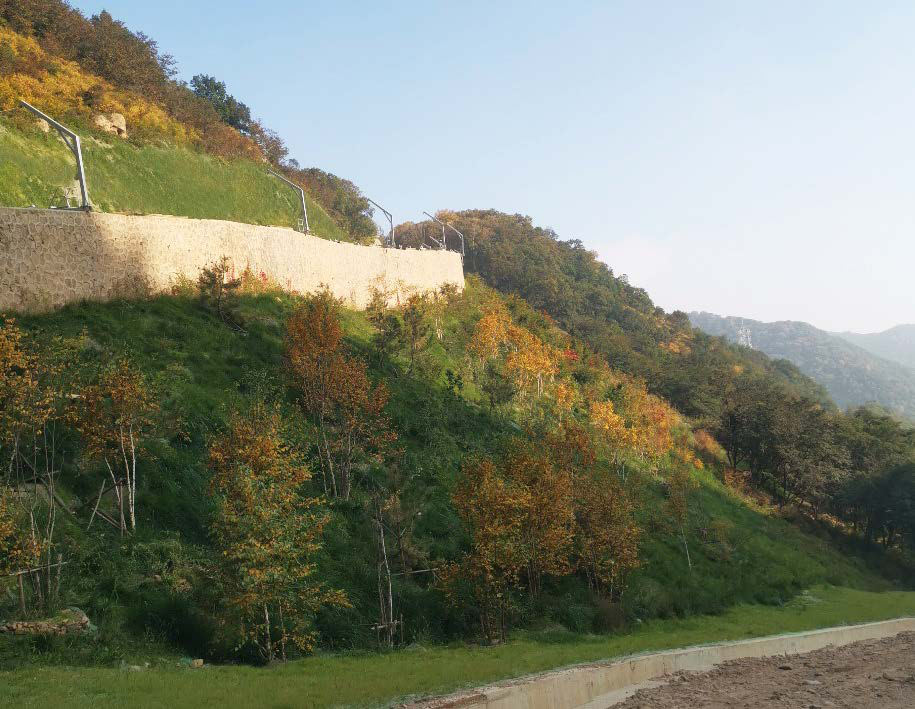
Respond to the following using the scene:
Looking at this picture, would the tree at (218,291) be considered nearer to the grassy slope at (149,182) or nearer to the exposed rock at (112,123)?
the grassy slope at (149,182)

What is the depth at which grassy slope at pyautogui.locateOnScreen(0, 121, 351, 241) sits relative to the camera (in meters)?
36.0

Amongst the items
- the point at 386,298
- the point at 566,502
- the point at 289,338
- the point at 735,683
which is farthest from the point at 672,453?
the point at 735,683

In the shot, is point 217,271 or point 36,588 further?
point 217,271

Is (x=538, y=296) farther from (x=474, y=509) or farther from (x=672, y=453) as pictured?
(x=474, y=509)

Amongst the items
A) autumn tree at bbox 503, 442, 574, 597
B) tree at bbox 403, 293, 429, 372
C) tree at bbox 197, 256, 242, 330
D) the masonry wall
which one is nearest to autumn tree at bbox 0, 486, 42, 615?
the masonry wall

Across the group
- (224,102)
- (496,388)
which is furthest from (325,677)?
(224,102)

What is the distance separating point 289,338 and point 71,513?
35.9ft

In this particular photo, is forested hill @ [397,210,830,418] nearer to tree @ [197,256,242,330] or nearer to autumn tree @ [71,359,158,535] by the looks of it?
tree @ [197,256,242,330]

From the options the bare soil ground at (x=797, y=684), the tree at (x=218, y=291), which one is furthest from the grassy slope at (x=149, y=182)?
the bare soil ground at (x=797, y=684)

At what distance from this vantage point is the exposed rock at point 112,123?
46.2 meters

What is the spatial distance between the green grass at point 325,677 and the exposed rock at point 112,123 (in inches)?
1607

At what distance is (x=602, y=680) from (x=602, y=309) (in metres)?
95.8

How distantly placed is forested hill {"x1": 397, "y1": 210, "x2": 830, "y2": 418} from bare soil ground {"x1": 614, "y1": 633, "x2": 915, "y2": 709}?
5054 cm

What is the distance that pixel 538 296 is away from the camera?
9644 cm
